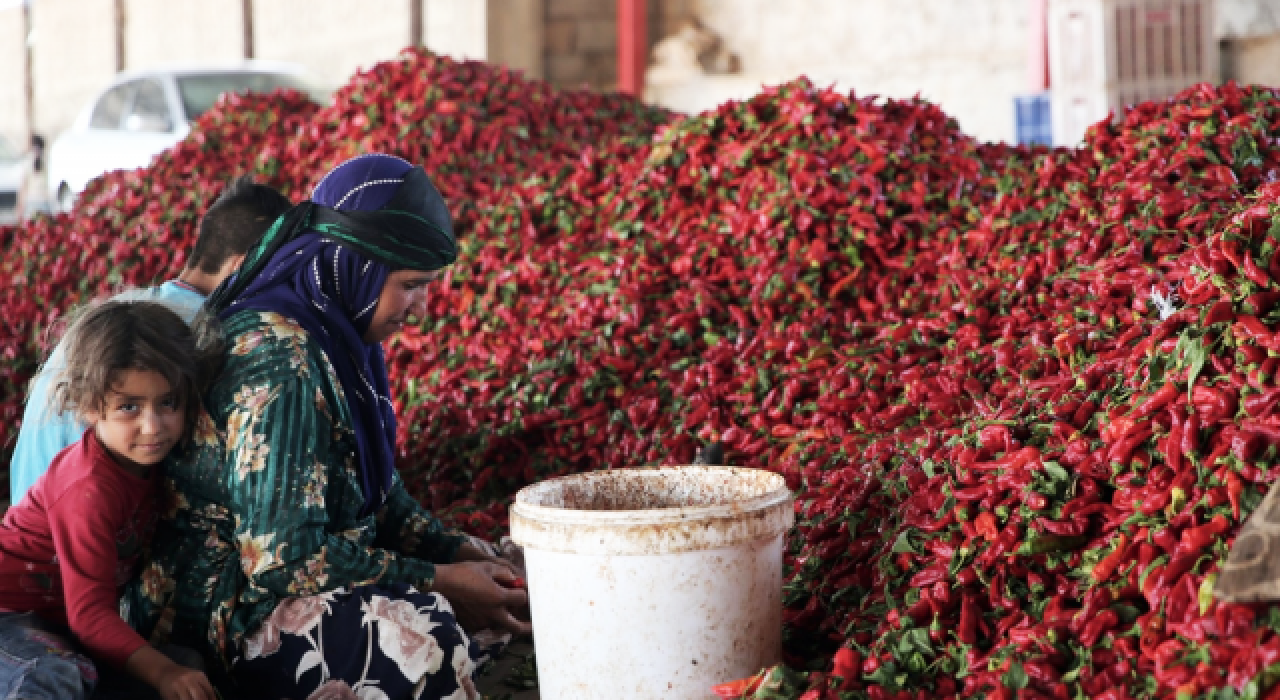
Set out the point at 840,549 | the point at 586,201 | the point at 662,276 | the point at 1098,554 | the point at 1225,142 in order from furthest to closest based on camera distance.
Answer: the point at 586,201 → the point at 662,276 → the point at 1225,142 → the point at 840,549 → the point at 1098,554

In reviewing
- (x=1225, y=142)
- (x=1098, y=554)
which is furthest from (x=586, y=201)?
(x=1098, y=554)

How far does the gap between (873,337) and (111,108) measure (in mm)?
7581

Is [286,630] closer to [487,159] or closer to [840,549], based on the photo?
[840,549]

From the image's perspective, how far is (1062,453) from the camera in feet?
7.55

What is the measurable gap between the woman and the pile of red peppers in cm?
72

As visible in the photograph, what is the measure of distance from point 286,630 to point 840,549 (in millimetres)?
1161

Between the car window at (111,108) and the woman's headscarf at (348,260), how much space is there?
7373mm

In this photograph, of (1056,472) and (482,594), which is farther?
(482,594)

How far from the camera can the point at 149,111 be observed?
8.93 meters

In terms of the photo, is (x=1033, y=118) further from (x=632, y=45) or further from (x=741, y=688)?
(x=741, y=688)

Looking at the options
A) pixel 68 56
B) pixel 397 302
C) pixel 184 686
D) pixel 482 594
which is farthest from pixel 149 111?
pixel 68 56

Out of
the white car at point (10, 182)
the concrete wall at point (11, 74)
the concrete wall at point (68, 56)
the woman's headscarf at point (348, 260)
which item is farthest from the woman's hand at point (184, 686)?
the concrete wall at point (11, 74)

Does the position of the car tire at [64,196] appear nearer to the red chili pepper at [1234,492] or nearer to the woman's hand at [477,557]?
the woman's hand at [477,557]

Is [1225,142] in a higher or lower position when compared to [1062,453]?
higher
